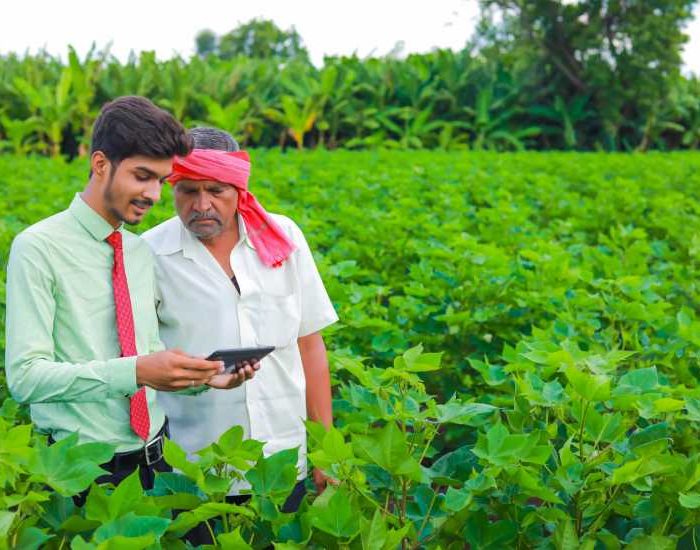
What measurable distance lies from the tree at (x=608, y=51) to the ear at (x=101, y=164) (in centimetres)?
2841

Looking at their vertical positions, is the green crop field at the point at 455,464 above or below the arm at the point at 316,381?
above

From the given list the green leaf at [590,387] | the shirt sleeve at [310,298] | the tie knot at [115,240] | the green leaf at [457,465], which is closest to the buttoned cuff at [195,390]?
the tie knot at [115,240]

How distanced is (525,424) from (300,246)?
0.91 metres

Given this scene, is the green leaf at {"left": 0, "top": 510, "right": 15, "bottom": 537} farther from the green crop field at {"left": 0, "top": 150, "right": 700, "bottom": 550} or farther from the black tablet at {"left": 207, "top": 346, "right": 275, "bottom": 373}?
the black tablet at {"left": 207, "top": 346, "right": 275, "bottom": 373}

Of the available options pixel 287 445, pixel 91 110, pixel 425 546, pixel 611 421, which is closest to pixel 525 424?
pixel 611 421

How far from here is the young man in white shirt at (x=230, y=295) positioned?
2502 millimetres

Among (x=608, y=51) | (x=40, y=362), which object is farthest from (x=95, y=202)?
(x=608, y=51)

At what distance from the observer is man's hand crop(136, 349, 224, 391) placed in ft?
6.40

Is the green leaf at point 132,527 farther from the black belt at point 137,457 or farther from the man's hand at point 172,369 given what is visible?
the black belt at point 137,457

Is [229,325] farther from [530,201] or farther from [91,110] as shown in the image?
[91,110]

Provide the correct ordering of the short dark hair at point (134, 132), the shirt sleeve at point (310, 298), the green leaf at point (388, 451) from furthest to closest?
the shirt sleeve at point (310, 298) → the short dark hair at point (134, 132) → the green leaf at point (388, 451)

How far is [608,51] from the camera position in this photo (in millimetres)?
30609

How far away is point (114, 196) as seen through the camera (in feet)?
7.06

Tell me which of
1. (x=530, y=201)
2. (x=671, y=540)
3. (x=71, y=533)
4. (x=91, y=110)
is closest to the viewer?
(x=71, y=533)
